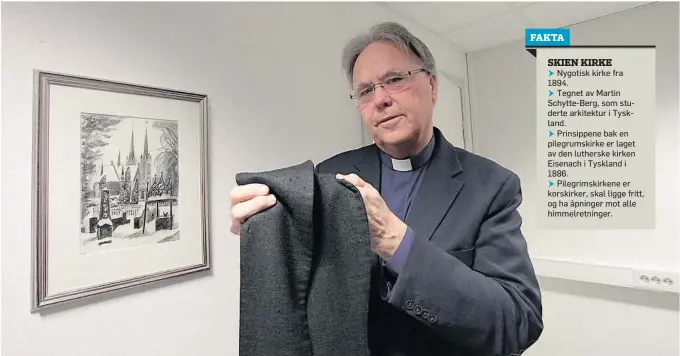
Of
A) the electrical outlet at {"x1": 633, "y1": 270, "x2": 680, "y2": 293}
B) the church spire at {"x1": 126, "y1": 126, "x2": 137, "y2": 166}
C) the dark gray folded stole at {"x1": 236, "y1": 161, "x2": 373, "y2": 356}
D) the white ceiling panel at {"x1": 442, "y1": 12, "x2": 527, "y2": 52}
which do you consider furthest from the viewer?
the white ceiling panel at {"x1": 442, "y1": 12, "x2": 527, "y2": 52}

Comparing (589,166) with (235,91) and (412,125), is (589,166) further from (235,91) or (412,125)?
(235,91)

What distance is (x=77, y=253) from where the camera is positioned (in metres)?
0.89

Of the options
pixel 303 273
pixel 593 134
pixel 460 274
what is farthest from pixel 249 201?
pixel 593 134

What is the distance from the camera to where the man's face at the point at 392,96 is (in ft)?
2.61

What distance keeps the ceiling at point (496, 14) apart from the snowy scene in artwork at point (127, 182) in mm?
1355

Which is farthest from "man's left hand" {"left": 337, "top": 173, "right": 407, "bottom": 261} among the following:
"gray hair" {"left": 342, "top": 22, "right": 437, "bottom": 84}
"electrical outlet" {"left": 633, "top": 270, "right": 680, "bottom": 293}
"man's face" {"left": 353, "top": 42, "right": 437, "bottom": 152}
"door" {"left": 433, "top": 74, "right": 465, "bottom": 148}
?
"electrical outlet" {"left": 633, "top": 270, "right": 680, "bottom": 293}

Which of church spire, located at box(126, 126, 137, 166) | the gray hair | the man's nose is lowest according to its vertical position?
church spire, located at box(126, 126, 137, 166)

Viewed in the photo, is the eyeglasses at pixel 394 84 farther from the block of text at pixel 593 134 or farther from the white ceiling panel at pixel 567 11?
the white ceiling panel at pixel 567 11

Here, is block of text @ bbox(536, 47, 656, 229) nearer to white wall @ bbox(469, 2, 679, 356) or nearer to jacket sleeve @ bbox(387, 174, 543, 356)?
jacket sleeve @ bbox(387, 174, 543, 356)

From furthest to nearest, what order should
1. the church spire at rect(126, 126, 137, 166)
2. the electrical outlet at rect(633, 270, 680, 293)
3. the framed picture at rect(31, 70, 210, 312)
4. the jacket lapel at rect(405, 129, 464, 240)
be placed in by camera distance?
the electrical outlet at rect(633, 270, 680, 293), the church spire at rect(126, 126, 137, 166), the framed picture at rect(31, 70, 210, 312), the jacket lapel at rect(405, 129, 464, 240)

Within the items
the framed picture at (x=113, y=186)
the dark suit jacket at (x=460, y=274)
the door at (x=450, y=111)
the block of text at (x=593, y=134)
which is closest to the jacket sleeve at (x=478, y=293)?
the dark suit jacket at (x=460, y=274)

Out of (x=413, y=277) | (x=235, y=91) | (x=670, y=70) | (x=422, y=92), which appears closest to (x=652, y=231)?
(x=670, y=70)

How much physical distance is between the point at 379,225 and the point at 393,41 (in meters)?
0.47

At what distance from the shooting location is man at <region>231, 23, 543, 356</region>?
1.72 ft
